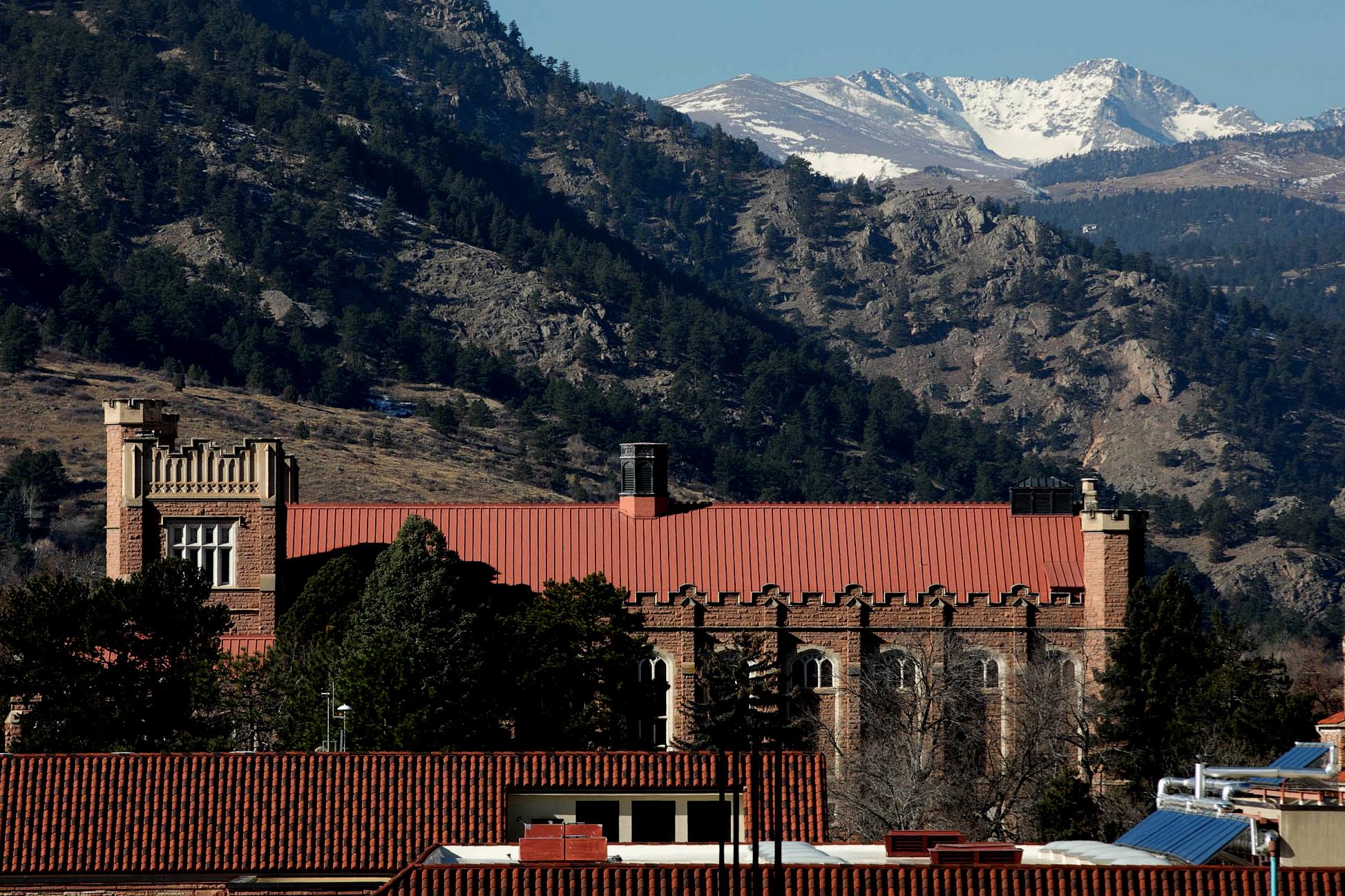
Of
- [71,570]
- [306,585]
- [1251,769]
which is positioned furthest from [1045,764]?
[71,570]

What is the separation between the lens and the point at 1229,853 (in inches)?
1409

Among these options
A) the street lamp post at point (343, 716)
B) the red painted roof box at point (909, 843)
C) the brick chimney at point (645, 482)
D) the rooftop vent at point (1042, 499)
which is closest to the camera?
the red painted roof box at point (909, 843)

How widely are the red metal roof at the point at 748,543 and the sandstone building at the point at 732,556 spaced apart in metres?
0.07

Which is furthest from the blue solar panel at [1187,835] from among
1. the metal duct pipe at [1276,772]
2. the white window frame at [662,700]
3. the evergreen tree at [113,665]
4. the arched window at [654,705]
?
the white window frame at [662,700]

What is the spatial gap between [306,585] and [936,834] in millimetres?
34011

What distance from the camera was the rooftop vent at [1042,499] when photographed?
77.6 metres

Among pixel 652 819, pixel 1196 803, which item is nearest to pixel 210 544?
pixel 652 819

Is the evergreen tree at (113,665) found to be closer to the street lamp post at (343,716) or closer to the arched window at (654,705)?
the street lamp post at (343,716)

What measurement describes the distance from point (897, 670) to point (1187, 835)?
37.0 meters

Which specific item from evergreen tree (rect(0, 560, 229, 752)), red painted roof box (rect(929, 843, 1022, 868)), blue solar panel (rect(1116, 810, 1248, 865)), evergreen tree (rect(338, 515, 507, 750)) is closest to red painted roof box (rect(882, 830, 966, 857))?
red painted roof box (rect(929, 843, 1022, 868))

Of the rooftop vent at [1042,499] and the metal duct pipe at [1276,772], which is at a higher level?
the rooftop vent at [1042,499]

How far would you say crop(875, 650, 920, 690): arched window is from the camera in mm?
72500

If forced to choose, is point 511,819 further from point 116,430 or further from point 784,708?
point 116,430

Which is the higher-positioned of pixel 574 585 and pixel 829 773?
pixel 574 585
